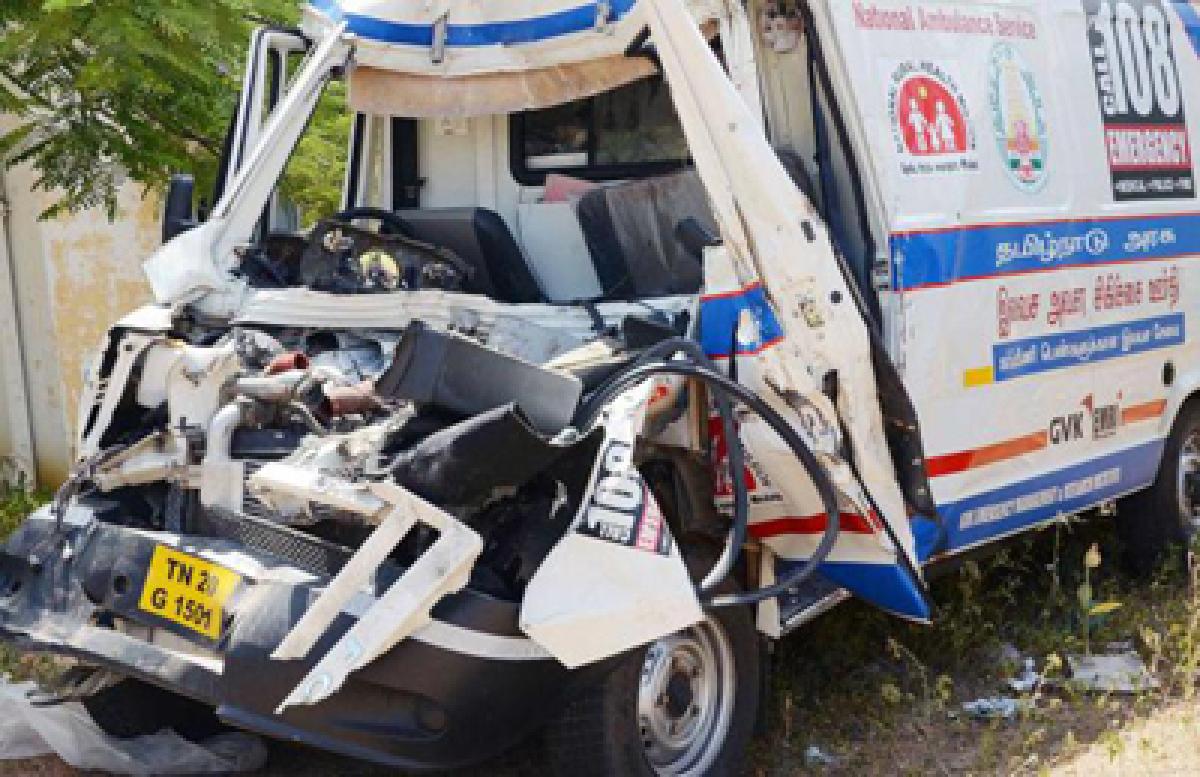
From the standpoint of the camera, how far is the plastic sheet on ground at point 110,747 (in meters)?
5.48

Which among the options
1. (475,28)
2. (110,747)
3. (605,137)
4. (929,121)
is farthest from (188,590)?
(929,121)

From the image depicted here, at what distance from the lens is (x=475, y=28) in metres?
6.23

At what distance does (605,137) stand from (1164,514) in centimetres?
314

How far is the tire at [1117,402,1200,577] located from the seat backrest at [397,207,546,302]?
118 inches

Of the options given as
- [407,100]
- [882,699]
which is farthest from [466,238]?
[882,699]

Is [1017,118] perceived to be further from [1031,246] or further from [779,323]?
[779,323]

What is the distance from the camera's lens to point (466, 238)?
257 inches

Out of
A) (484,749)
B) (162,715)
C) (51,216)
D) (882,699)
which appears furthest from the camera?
(51,216)

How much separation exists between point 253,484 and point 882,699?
2644mm

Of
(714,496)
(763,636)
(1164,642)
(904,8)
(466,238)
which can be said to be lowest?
(1164,642)

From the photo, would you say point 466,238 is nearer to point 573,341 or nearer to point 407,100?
point 407,100

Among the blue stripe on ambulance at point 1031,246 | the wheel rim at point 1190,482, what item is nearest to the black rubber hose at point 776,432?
the blue stripe on ambulance at point 1031,246

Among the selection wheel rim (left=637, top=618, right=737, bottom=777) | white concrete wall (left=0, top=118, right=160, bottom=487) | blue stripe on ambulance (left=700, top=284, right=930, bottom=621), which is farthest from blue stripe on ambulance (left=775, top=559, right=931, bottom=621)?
white concrete wall (left=0, top=118, right=160, bottom=487)

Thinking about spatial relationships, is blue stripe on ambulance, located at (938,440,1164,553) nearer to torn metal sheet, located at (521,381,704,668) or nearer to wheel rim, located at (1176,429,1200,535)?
wheel rim, located at (1176,429,1200,535)
